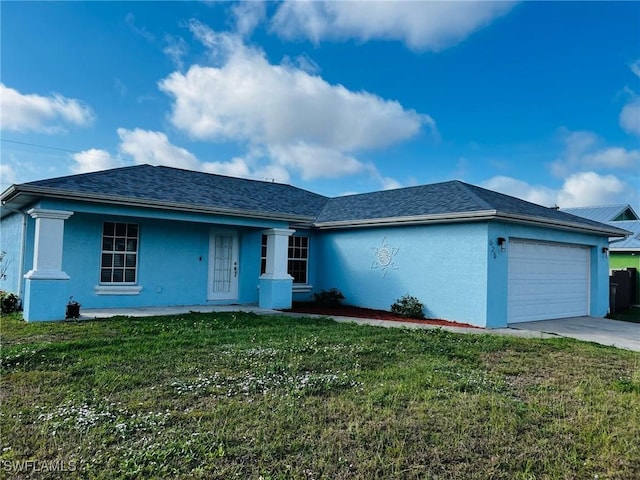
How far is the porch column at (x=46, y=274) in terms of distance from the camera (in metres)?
9.50

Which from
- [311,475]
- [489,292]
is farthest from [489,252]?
[311,475]

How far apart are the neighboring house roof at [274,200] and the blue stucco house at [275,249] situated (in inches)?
2.4

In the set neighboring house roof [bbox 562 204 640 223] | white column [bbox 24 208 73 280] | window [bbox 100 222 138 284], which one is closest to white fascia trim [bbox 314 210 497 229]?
window [bbox 100 222 138 284]

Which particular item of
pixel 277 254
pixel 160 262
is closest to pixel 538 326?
pixel 277 254

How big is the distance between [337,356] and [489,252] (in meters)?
6.08

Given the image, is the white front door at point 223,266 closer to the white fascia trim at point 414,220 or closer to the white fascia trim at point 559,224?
the white fascia trim at point 414,220

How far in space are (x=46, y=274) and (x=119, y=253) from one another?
263 cm

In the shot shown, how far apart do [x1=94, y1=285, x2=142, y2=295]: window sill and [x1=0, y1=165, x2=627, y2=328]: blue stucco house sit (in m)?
0.03

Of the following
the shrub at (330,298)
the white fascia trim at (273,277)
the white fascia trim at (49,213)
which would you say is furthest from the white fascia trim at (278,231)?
the white fascia trim at (49,213)

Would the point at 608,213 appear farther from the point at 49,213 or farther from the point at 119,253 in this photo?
the point at 49,213

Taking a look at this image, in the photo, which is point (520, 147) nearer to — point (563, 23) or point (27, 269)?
point (563, 23)

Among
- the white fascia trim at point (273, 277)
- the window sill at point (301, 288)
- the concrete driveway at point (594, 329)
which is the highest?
the white fascia trim at point (273, 277)

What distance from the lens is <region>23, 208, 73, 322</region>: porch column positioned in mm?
9500

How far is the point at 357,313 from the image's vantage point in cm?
1312
